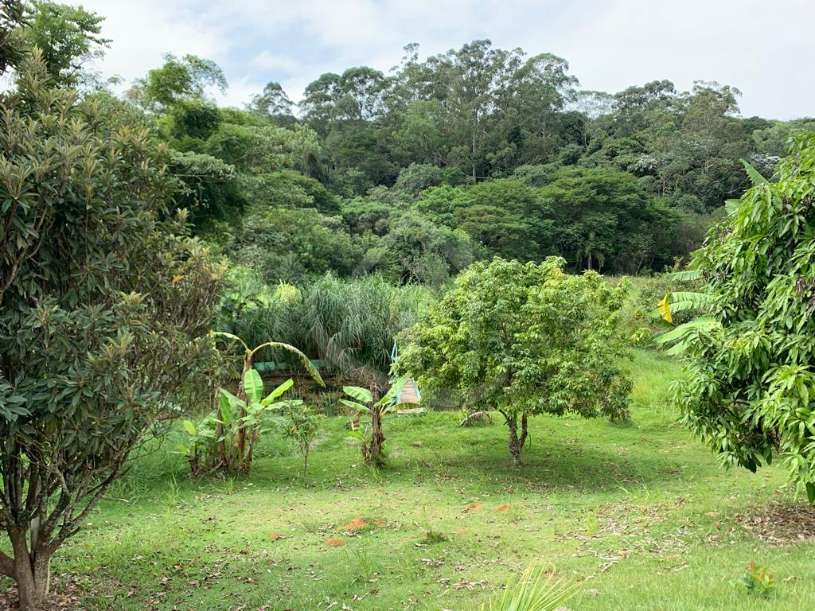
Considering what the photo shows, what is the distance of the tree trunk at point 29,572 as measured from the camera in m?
4.40

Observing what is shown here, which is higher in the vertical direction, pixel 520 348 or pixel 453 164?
pixel 453 164

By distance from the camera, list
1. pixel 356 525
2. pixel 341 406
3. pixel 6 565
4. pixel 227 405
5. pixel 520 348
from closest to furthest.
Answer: pixel 6 565
pixel 356 525
pixel 520 348
pixel 227 405
pixel 341 406

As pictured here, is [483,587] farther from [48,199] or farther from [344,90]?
[344,90]

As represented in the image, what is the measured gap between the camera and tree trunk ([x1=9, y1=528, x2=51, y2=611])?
4.40 meters

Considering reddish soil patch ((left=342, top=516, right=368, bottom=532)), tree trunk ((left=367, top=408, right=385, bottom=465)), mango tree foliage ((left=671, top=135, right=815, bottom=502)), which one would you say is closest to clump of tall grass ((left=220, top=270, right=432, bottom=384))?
tree trunk ((left=367, top=408, right=385, bottom=465))

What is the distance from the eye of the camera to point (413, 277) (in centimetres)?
2792

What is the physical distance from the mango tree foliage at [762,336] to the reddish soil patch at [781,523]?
0.59 meters

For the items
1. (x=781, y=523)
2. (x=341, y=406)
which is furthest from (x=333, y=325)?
(x=781, y=523)

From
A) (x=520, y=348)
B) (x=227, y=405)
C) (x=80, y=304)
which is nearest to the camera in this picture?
(x=80, y=304)

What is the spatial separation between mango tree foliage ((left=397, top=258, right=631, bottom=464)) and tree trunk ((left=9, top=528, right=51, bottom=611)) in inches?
217

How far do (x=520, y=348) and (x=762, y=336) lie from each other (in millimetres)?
3847

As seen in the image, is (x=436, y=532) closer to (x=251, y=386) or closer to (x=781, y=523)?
(x=781, y=523)

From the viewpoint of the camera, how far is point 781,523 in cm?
606

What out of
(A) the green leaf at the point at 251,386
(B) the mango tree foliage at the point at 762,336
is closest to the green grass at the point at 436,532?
(B) the mango tree foliage at the point at 762,336
